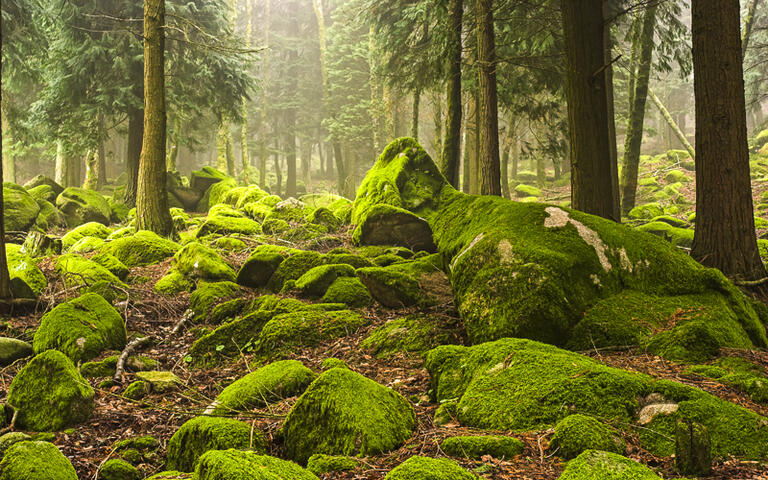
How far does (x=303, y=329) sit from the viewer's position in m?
5.45

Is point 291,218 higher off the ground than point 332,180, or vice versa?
A: point 332,180

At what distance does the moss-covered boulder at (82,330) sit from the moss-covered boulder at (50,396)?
115 centimetres

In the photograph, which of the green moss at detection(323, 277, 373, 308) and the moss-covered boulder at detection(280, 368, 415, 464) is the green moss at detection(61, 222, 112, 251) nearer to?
the green moss at detection(323, 277, 373, 308)

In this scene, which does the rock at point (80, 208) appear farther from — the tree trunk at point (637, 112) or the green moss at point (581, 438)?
the tree trunk at point (637, 112)

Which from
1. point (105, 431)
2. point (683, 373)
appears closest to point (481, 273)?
point (683, 373)

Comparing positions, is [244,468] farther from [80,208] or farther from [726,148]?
[80,208]

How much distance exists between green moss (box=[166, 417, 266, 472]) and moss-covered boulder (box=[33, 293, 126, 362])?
2.58 meters

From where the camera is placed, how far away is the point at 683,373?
341 centimetres

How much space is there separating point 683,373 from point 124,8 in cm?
1792

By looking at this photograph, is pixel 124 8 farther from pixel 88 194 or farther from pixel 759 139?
pixel 759 139

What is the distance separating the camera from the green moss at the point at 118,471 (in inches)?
114

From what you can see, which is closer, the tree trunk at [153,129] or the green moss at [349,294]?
the green moss at [349,294]

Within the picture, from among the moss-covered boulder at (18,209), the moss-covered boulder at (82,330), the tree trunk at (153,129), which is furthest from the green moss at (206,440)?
the moss-covered boulder at (18,209)

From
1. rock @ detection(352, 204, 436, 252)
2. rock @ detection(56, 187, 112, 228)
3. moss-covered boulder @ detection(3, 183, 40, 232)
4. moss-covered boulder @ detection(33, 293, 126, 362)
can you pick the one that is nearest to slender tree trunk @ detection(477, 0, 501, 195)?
rock @ detection(352, 204, 436, 252)
